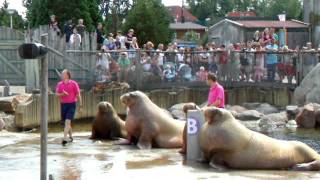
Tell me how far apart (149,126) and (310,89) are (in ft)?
38.1

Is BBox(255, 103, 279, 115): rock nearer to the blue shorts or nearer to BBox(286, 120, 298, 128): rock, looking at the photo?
BBox(286, 120, 298, 128): rock

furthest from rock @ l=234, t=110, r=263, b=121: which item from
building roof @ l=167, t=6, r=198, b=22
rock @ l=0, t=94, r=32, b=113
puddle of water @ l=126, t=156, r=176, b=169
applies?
building roof @ l=167, t=6, r=198, b=22

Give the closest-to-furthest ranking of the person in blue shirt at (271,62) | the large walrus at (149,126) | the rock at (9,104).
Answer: the large walrus at (149,126)
the rock at (9,104)
the person in blue shirt at (271,62)

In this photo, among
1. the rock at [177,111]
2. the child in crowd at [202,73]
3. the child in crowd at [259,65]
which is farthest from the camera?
the child in crowd at [202,73]

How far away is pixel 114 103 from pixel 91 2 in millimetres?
27663

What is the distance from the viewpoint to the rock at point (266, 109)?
2514cm

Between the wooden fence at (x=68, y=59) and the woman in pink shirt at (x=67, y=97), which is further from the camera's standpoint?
the wooden fence at (x=68, y=59)

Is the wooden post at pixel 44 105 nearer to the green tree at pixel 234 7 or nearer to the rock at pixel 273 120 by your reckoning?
the rock at pixel 273 120

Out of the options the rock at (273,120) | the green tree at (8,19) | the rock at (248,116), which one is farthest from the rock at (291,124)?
the green tree at (8,19)

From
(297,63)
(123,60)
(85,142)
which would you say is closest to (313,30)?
(297,63)

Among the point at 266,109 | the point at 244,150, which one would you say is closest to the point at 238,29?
the point at 266,109

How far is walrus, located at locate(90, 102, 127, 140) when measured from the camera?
1612 centimetres

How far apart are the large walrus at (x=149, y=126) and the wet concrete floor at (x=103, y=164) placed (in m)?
0.38

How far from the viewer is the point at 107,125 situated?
16.1 meters
